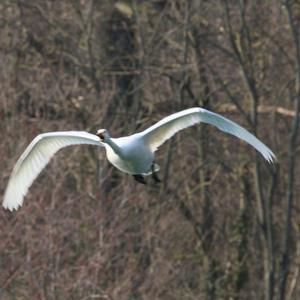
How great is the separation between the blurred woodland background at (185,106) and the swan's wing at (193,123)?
215 inches

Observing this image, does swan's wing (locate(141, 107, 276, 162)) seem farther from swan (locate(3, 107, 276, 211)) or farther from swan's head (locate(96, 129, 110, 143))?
swan's head (locate(96, 129, 110, 143))

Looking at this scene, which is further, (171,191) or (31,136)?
(171,191)

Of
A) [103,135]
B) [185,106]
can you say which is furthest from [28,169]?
[185,106]

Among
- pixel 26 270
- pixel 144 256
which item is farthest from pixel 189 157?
pixel 26 270

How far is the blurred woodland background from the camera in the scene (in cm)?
1944

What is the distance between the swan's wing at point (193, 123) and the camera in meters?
11.6

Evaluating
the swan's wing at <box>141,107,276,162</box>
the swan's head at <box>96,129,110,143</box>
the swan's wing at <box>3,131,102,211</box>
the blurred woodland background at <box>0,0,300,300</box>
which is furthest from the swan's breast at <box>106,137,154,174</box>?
the blurred woodland background at <box>0,0,300,300</box>

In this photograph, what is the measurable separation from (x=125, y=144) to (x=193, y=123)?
606 millimetres

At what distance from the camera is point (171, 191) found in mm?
20797

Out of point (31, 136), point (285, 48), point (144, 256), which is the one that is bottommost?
point (144, 256)

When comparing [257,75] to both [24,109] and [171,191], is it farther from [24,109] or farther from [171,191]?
[24,109]

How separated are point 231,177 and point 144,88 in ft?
6.09

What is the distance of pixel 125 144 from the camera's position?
12.4 meters

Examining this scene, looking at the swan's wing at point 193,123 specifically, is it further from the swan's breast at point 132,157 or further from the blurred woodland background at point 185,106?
the blurred woodland background at point 185,106
